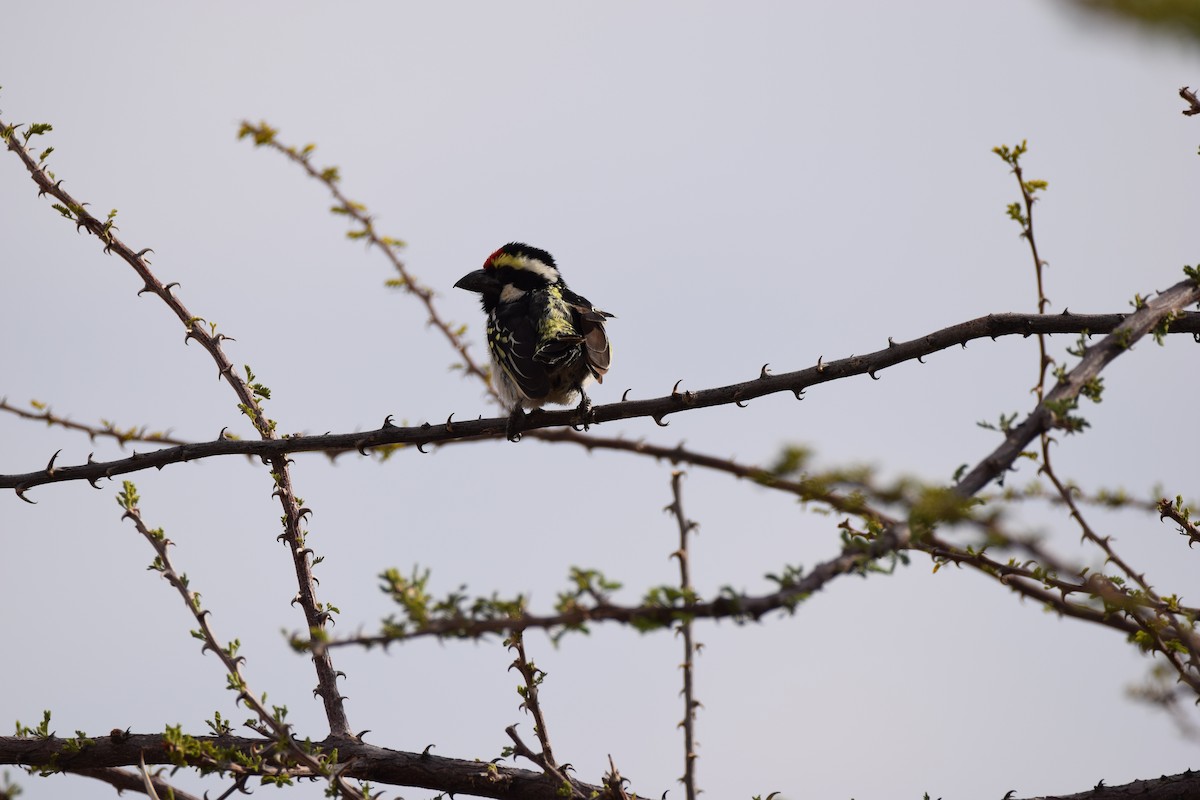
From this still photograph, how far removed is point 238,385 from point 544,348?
74.8 inches

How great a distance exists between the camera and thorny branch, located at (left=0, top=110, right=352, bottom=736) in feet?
15.9

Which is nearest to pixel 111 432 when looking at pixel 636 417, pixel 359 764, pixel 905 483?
pixel 359 764

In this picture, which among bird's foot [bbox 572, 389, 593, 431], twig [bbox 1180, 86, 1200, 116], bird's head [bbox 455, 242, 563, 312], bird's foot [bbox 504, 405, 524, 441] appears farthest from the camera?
bird's head [bbox 455, 242, 563, 312]

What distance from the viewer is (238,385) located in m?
5.17

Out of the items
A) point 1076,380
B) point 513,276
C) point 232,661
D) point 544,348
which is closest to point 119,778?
point 232,661

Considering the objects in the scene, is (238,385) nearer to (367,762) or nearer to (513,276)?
(367,762)

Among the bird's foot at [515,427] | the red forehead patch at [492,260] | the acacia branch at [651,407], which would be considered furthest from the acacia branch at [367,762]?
the red forehead patch at [492,260]

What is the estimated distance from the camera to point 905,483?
6.99 ft

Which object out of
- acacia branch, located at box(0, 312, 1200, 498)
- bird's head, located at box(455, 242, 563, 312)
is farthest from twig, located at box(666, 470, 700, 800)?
bird's head, located at box(455, 242, 563, 312)

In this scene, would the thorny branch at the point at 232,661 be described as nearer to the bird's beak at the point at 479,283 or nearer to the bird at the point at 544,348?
the bird at the point at 544,348

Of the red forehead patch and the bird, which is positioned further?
the red forehead patch

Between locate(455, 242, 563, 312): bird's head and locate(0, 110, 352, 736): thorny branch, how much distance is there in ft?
11.0

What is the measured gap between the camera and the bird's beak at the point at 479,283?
333 inches

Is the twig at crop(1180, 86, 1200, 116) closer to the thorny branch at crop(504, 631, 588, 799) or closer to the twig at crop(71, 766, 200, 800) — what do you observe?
the thorny branch at crop(504, 631, 588, 799)
